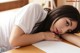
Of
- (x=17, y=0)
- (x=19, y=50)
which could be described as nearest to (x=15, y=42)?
(x=19, y=50)

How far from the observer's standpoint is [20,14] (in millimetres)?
1059

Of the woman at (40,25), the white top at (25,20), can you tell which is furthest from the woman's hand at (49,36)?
the white top at (25,20)

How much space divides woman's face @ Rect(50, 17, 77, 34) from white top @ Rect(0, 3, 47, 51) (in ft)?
0.35

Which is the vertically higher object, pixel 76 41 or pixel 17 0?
pixel 17 0

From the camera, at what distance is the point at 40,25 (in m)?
1.08

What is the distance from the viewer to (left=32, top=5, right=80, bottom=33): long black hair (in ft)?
3.48

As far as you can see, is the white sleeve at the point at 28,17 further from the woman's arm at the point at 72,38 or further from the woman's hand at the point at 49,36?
the woman's arm at the point at 72,38

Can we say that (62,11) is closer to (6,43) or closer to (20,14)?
(20,14)

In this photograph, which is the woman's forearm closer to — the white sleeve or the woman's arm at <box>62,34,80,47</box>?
the white sleeve

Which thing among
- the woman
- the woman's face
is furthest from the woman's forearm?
the woman's face

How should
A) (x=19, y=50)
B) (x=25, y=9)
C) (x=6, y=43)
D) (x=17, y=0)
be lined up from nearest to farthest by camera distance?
(x=19, y=50)
(x=25, y=9)
(x=6, y=43)
(x=17, y=0)

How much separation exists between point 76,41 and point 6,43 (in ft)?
1.72

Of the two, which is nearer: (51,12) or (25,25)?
(25,25)

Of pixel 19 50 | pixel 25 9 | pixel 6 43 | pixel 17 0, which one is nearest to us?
pixel 19 50
